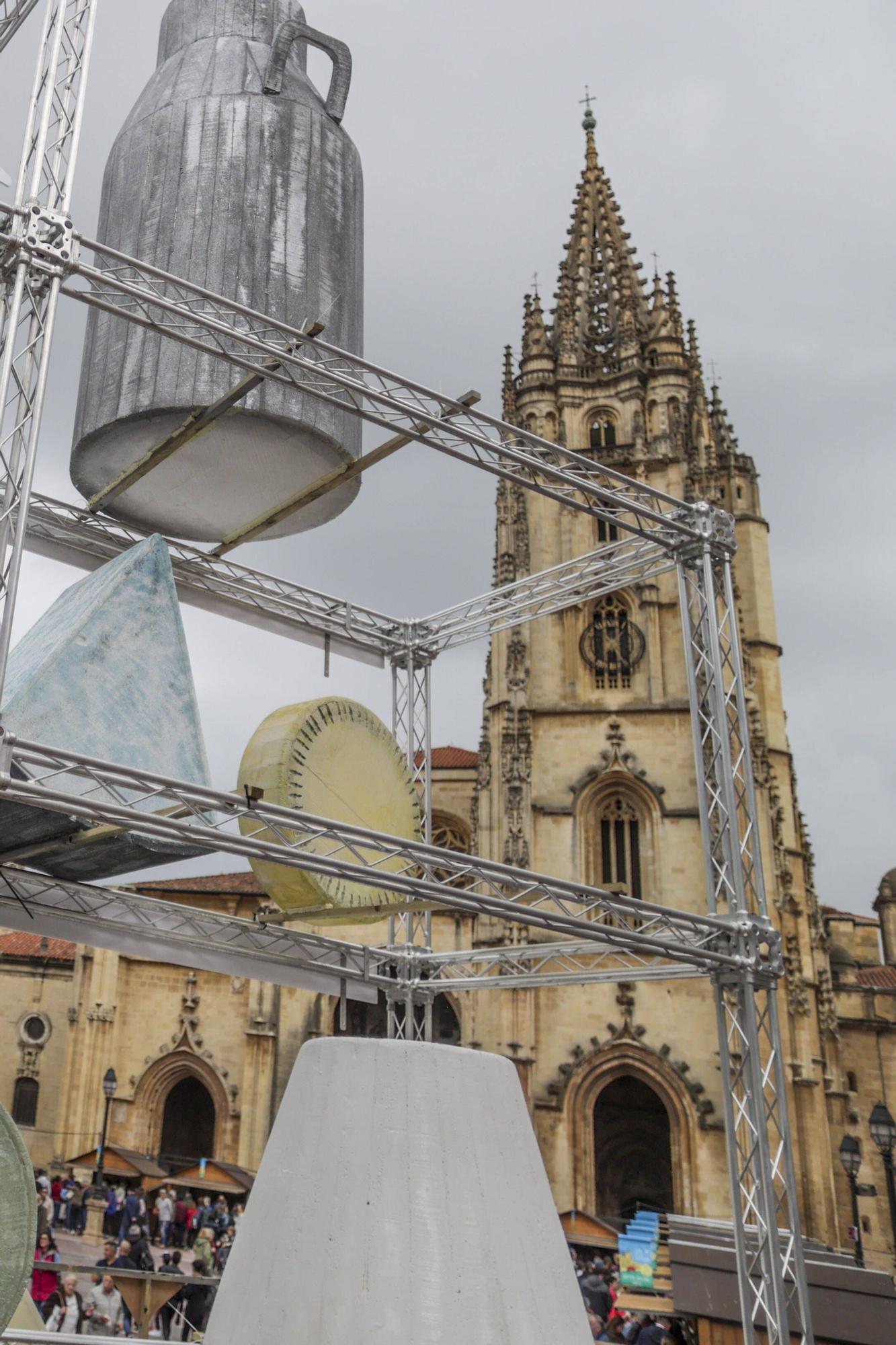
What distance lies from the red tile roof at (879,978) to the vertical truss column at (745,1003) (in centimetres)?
2611

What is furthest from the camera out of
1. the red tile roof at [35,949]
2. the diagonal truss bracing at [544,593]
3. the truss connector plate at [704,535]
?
the red tile roof at [35,949]

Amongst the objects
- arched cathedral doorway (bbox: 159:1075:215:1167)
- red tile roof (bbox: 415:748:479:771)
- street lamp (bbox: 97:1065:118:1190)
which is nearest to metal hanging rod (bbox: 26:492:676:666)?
street lamp (bbox: 97:1065:118:1190)

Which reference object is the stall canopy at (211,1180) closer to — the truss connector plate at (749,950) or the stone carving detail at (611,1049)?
the stone carving detail at (611,1049)

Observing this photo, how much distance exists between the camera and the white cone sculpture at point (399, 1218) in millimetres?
4145

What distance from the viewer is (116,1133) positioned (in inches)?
1184

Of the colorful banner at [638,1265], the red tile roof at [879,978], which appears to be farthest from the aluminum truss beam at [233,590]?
the red tile roof at [879,978]

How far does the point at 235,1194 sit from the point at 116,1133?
6118 millimetres

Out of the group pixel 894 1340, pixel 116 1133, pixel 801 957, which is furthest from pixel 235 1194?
pixel 894 1340

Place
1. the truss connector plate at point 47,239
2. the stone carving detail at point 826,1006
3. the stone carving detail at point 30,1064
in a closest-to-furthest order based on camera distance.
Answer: the truss connector plate at point 47,239 → the stone carving detail at point 826,1006 → the stone carving detail at point 30,1064

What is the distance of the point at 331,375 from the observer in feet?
29.6

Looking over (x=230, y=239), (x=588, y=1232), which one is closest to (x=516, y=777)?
(x=588, y=1232)

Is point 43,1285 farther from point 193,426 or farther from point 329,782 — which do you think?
point 193,426

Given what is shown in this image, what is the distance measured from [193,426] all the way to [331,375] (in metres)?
1.18

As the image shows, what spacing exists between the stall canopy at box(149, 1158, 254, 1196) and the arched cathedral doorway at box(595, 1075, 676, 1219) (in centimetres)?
886
